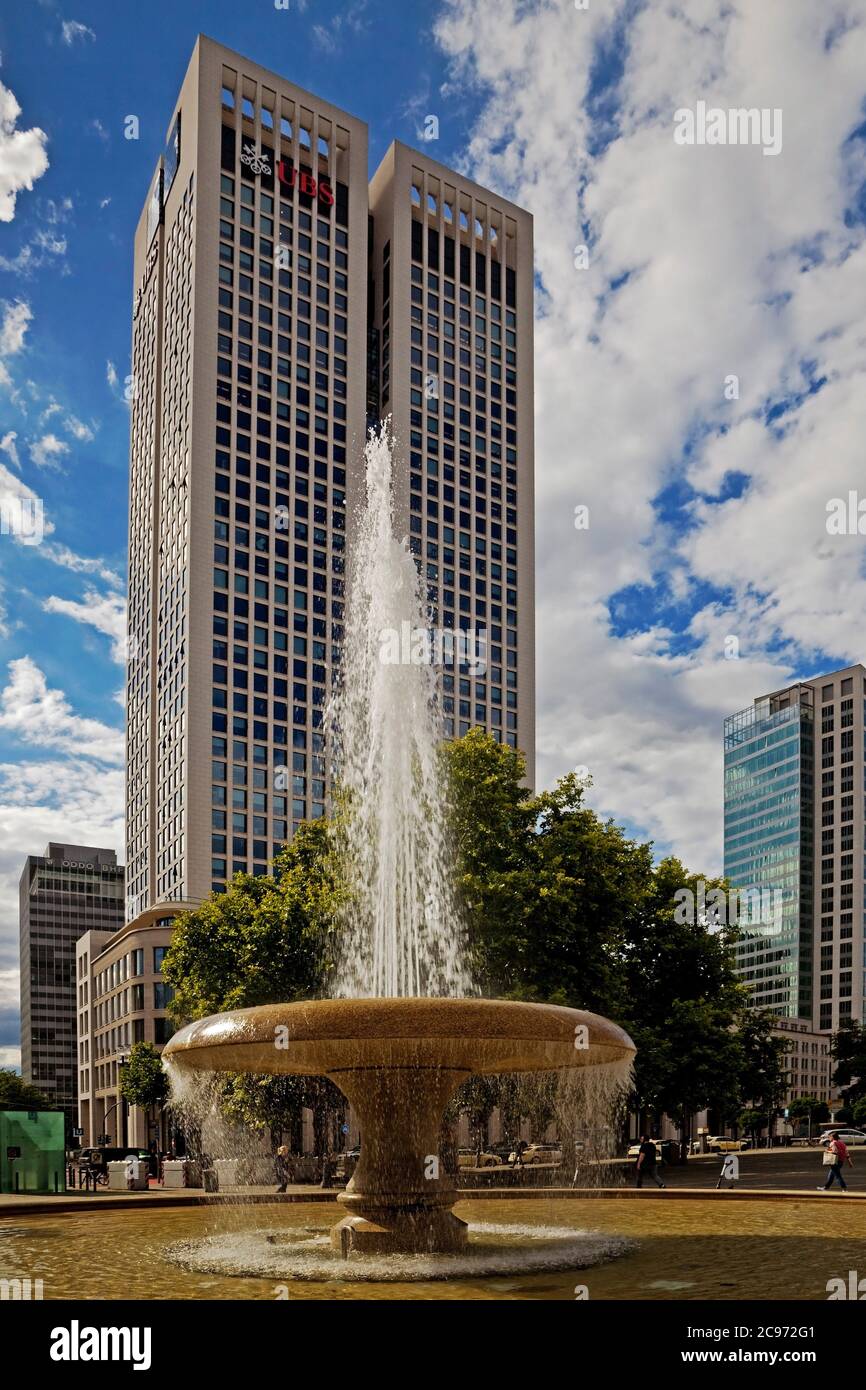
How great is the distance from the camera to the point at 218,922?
40.0 meters

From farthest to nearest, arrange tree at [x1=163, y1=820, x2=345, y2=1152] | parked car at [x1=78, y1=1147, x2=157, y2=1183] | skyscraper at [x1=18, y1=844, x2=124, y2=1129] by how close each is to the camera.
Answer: skyscraper at [x1=18, y1=844, x2=124, y2=1129] → parked car at [x1=78, y1=1147, x2=157, y2=1183] → tree at [x1=163, y1=820, x2=345, y2=1152]

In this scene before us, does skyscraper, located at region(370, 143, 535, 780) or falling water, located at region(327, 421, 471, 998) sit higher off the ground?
skyscraper, located at region(370, 143, 535, 780)

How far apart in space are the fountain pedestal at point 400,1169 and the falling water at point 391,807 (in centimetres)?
198

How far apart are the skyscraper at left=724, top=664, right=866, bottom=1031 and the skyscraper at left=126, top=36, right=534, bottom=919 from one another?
78.5 metres

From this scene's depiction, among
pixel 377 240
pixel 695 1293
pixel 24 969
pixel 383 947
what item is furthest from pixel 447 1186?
pixel 24 969

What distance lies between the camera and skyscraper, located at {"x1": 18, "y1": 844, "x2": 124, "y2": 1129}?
16219 cm

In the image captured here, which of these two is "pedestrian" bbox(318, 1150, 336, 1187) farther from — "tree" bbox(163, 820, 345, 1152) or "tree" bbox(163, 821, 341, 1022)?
"tree" bbox(163, 821, 341, 1022)

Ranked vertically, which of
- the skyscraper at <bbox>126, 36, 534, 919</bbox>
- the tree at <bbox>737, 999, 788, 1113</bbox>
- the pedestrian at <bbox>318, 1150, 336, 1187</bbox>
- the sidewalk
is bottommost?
the tree at <bbox>737, 999, 788, 1113</bbox>

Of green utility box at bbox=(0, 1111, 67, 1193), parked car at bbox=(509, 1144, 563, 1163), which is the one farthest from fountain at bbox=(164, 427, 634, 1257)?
parked car at bbox=(509, 1144, 563, 1163)

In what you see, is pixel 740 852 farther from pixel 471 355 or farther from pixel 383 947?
pixel 383 947

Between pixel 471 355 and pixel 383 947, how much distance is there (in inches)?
3880

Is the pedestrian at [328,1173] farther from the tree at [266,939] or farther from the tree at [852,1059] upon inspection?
the tree at [852,1059]

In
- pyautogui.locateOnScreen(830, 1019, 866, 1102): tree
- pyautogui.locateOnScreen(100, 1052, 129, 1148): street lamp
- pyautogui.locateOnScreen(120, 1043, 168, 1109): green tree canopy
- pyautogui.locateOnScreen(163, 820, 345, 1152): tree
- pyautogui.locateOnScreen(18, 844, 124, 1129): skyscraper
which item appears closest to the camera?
pyautogui.locateOnScreen(163, 820, 345, 1152): tree

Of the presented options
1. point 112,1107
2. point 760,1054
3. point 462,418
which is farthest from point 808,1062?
point 760,1054
